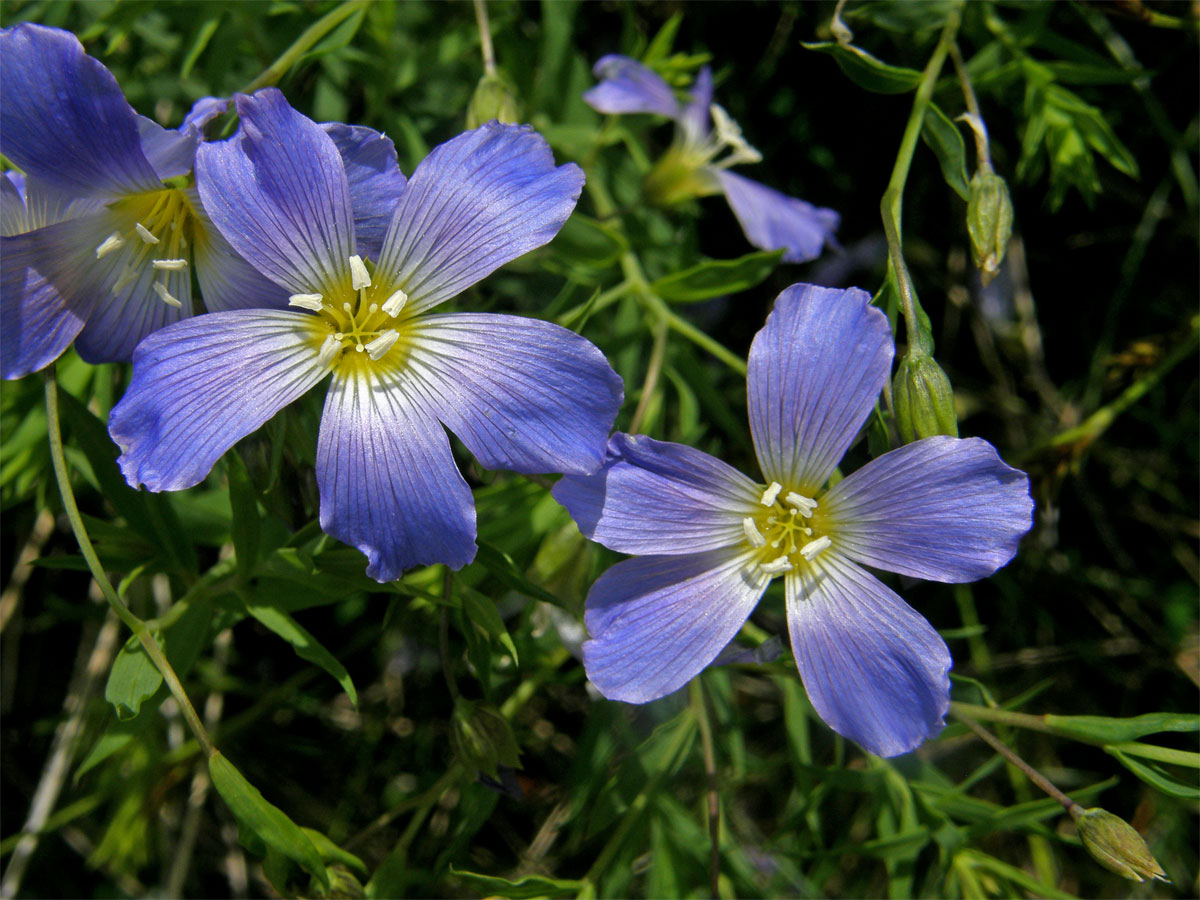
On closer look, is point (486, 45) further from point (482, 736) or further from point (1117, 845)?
point (1117, 845)

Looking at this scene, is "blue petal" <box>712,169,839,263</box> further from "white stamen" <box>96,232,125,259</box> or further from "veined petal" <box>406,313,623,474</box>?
"white stamen" <box>96,232,125,259</box>

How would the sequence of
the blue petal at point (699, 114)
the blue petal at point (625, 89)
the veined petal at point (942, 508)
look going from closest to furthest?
the veined petal at point (942, 508), the blue petal at point (625, 89), the blue petal at point (699, 114)

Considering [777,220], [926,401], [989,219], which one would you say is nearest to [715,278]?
[777,220]

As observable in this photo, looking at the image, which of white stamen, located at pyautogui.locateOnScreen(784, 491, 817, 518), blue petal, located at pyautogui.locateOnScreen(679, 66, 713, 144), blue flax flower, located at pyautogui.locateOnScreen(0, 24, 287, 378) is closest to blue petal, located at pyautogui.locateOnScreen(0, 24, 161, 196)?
blue flax flower, located at pyautogui.locateOnScreen(0, 24, 287, 378)

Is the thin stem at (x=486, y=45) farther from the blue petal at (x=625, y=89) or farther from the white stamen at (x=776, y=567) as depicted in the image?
the white stamen at (x=776, y=567)

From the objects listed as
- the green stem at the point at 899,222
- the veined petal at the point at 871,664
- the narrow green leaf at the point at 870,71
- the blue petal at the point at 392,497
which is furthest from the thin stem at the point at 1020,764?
the narrow green leaf at the point at 870,71
